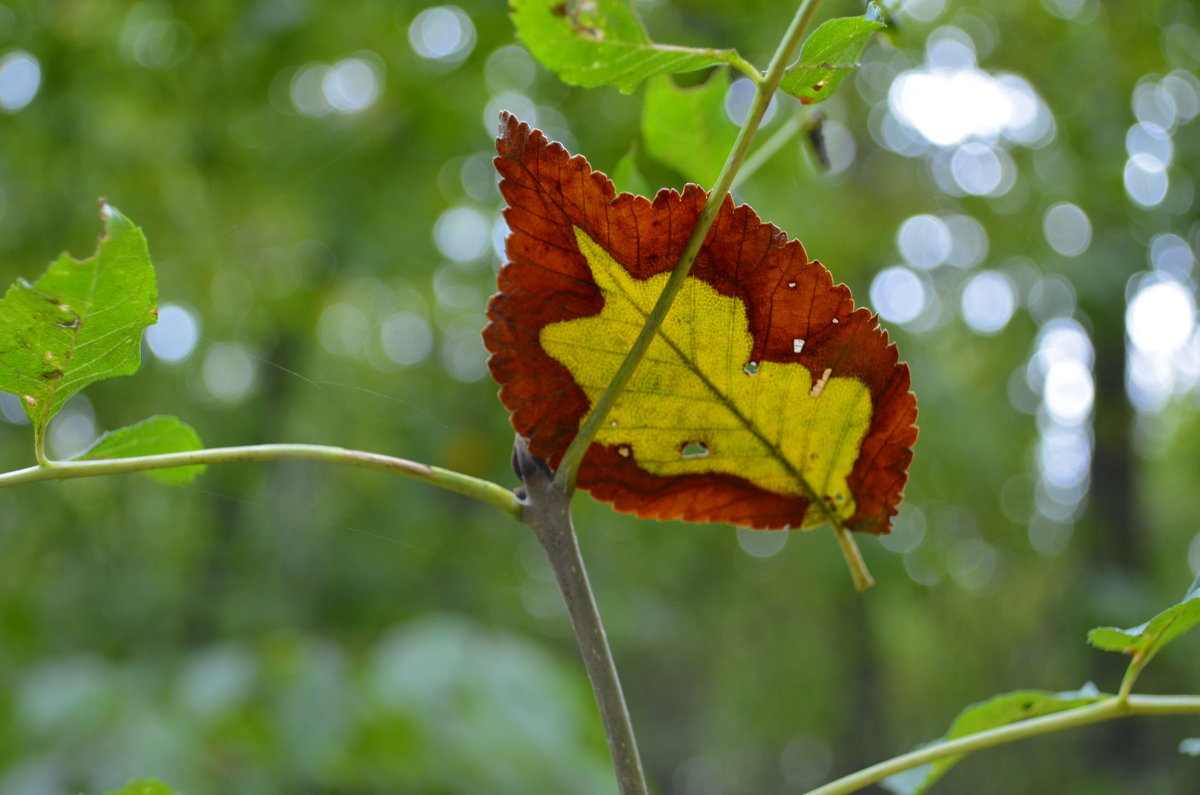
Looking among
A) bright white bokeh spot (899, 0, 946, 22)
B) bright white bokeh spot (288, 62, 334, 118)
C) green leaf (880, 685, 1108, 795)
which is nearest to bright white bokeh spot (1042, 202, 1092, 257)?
bright white bokeh spot (899, 0, 946, 22)

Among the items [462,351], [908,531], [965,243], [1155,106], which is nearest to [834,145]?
[1155,106]

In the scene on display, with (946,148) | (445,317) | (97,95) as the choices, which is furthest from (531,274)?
(946,148)

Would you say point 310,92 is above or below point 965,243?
above

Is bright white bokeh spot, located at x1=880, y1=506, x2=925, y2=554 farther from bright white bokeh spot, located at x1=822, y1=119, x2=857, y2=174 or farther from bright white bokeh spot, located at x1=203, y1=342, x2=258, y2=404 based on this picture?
bright white bokeh spot, located at x1=203, y1=342, x2=258, y2=404

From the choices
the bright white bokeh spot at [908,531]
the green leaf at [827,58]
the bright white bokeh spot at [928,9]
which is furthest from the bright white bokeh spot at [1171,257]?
the green leaf at [827,58]

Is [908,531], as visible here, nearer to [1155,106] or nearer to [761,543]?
[761,543]

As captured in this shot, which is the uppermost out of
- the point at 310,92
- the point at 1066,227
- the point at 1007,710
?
the point at 310,92
